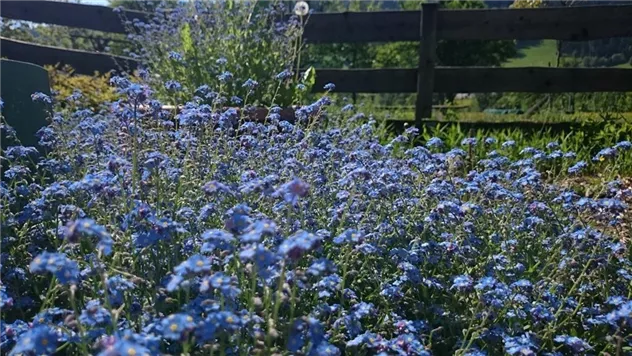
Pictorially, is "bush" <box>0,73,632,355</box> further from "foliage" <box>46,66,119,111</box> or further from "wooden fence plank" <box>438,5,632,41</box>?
"wooden fence plank" <box>438,5,632,41</box>

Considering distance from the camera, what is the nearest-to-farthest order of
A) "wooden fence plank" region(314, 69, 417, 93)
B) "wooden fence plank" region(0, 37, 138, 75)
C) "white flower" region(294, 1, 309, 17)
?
1. "white flower" region(294, 1, 309, 17)
2. "wooden fence plank" region(314, 69, 417, 93)
3. "wooden fence plank" region(0, 37, 138, 75)

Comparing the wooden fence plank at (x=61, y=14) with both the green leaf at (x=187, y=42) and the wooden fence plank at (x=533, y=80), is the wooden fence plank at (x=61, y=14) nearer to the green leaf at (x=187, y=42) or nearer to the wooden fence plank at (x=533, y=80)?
the green leaf at (x=187, y=42)

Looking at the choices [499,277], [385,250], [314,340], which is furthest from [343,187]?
[314,340]

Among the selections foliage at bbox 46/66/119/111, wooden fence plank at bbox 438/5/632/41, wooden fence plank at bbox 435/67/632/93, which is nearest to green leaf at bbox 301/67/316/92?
wooden fence plank at bbox 435/67/632/93

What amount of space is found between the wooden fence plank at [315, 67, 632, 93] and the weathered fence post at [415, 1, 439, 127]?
0.31 ft

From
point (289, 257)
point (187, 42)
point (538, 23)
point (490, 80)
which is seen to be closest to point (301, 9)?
point (187, 42)

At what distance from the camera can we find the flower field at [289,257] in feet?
5.16

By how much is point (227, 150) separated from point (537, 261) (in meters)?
1.33

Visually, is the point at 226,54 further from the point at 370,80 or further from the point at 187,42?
the point at 370,80

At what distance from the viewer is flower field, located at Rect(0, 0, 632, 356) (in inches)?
61.9

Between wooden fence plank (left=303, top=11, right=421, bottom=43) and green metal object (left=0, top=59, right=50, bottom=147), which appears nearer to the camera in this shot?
green metal object (left=0, top=59, right=50, bottom=147)

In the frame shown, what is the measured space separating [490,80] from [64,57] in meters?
4.44

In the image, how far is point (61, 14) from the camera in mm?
7156

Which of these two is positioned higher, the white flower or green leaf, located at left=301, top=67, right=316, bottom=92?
the white flower
